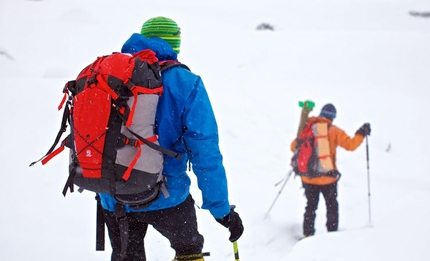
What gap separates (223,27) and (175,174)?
18079 mm

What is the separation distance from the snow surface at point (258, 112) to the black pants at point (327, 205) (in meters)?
0.39

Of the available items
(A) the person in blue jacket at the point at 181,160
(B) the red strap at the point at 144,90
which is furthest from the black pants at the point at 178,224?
(B) the red strap at the point at 144,90

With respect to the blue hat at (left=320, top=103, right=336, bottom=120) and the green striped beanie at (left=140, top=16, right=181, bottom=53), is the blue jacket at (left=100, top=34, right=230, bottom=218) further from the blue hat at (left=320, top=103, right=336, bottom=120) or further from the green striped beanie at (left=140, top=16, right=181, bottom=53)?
the blue hat at (left=320, top=103, right=336, bottom=120)

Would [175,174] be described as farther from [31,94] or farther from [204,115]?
[31,94]

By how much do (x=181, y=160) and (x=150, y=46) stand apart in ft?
2.56

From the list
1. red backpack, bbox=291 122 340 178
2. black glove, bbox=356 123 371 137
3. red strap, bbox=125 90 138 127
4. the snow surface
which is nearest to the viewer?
red strap, bbox=125 90 138 127

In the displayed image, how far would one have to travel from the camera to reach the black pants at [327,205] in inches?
248

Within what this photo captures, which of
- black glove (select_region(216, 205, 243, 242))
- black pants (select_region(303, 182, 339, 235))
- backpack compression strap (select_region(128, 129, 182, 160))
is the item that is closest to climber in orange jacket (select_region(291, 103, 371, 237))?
black pants (select_region(303, 182, 339, 235))

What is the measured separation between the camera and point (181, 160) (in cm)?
265

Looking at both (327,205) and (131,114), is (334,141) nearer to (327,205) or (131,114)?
(327,205)

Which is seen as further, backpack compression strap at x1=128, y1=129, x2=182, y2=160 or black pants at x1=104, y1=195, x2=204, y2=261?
black pants at x1=104, y1=195, x2=204, y2=261

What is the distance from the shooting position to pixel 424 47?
17703mm

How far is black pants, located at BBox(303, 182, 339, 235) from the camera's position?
6.30 m

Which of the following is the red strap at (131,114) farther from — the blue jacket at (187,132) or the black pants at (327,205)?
the black pants at (327,205)
